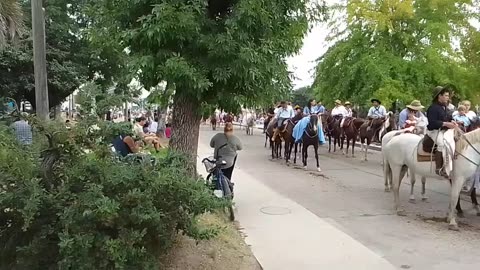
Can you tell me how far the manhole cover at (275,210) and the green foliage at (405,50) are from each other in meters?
13.9

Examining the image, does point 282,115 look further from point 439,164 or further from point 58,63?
point 58,63

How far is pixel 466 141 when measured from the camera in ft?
26.9

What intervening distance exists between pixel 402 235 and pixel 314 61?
21.2 m

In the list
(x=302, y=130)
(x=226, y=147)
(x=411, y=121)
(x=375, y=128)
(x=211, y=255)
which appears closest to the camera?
(x=211, y=255)

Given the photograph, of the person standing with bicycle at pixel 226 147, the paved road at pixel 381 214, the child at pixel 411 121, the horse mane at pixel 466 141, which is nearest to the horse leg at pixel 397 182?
the paved road at pixel 381 214

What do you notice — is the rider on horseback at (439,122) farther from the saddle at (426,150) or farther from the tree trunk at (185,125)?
the tree trunk at (185,125)

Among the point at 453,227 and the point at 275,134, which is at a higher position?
the point at 275,134

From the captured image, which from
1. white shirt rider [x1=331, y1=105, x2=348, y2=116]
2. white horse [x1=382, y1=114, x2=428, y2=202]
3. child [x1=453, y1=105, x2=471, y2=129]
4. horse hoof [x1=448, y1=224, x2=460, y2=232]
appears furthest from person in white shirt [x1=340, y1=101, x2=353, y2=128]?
horse hoof [x1=448, y1=224, x2=460, y2=232]

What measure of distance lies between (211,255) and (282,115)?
14.0 m

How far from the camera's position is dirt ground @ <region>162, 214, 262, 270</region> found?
222 inches

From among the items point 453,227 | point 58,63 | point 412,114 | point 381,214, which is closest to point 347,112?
point 412,114

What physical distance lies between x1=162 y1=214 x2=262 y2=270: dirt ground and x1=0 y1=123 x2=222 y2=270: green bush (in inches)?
32.3

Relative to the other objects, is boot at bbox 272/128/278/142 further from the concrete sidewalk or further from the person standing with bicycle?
the person standing with bicycle

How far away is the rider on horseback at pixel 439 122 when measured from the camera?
8328 millimetres
